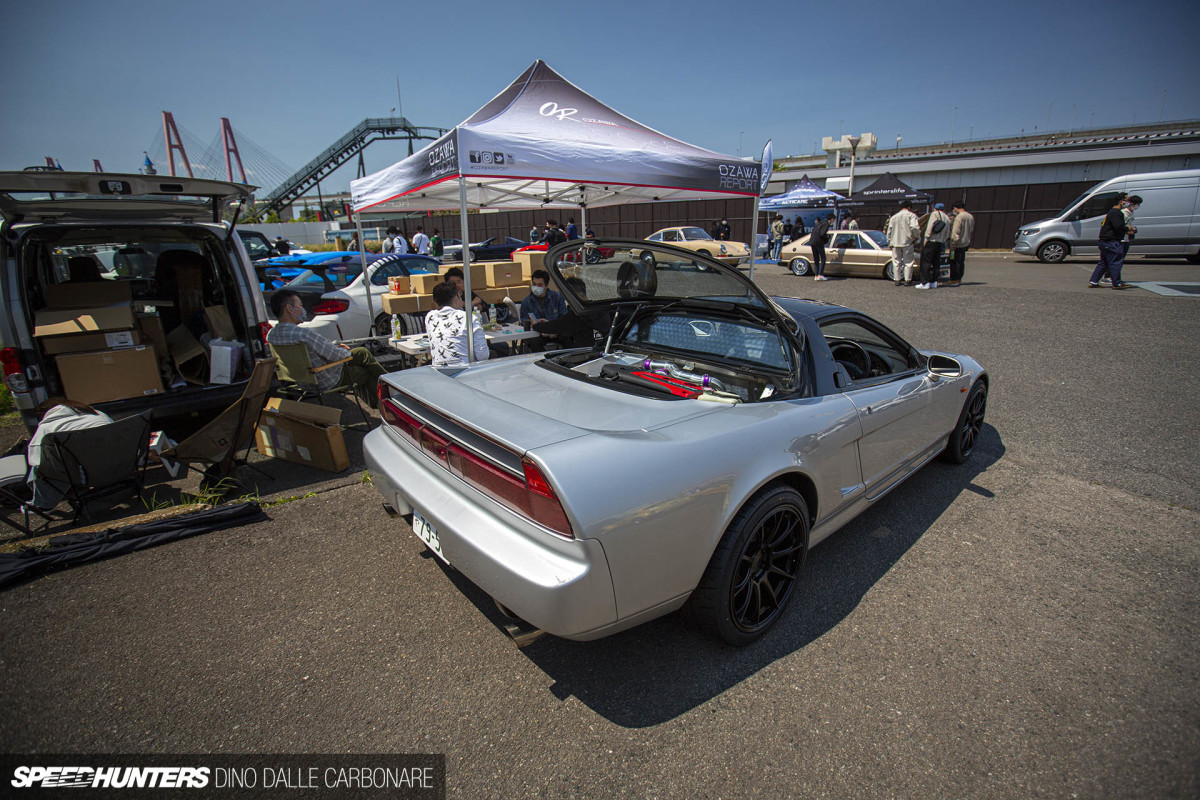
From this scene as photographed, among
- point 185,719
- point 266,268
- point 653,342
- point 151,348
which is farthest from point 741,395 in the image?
point 266,268

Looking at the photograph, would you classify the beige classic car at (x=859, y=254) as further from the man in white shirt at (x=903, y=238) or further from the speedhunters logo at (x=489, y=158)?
the speedhunters logo at (x=489, y=158)

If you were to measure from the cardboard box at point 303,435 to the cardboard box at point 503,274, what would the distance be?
4.67 m

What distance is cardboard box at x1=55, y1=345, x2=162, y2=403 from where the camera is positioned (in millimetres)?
4090

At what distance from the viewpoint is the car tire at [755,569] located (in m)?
A: 2.13

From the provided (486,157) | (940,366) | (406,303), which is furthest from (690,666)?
(406,303)

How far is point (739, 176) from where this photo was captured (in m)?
6.50

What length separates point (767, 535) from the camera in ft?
7.70

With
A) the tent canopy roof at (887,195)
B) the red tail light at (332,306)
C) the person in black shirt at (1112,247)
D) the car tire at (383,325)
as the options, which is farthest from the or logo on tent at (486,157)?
the tent canopy roof at (887,195)

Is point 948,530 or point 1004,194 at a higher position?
point 1004,194

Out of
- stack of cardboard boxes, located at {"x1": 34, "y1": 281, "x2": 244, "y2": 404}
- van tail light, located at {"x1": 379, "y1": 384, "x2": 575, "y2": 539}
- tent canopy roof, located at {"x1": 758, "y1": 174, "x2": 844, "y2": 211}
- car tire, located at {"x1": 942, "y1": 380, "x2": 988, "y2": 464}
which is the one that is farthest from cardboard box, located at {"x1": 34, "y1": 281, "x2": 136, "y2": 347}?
tent canopy roof, located at {"x1": 758, "y1": 174, "x2": 844, "y2": 211}

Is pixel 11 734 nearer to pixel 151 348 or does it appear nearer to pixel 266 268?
pixel 151 348

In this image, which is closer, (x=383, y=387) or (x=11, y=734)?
(x=11, y=734)

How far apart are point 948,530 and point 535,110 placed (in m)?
5.42

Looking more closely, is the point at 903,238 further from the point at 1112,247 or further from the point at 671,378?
the point at 671,378
